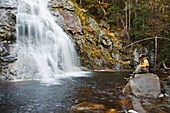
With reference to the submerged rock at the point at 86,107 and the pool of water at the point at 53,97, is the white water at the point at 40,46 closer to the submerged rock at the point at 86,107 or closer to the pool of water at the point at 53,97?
the pool of water at the point at 53,97

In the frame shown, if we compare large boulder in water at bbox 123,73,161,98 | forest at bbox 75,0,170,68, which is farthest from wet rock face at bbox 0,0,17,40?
forest at bbox 75,0,170,68

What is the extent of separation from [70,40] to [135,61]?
22.0 ft

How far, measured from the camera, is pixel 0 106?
7.53 m

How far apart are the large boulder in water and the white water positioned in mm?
6225

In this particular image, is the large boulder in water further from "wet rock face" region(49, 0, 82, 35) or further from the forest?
the forest

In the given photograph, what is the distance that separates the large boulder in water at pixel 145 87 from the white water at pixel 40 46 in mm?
6225

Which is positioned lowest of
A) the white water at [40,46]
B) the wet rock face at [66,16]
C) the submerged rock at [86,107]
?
the submerged rock at [86,107]

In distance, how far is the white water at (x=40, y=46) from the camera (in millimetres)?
14414

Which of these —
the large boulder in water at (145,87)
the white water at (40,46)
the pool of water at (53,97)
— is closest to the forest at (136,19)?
the white water at (40,46)

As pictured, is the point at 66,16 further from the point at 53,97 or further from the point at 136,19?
the point at 53,97

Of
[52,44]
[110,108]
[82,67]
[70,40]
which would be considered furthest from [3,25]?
[110,108]

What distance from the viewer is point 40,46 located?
1677 centimetres

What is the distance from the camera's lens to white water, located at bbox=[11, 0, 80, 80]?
14.4 meters

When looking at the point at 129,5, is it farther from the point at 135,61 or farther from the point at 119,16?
the point at 135,61
